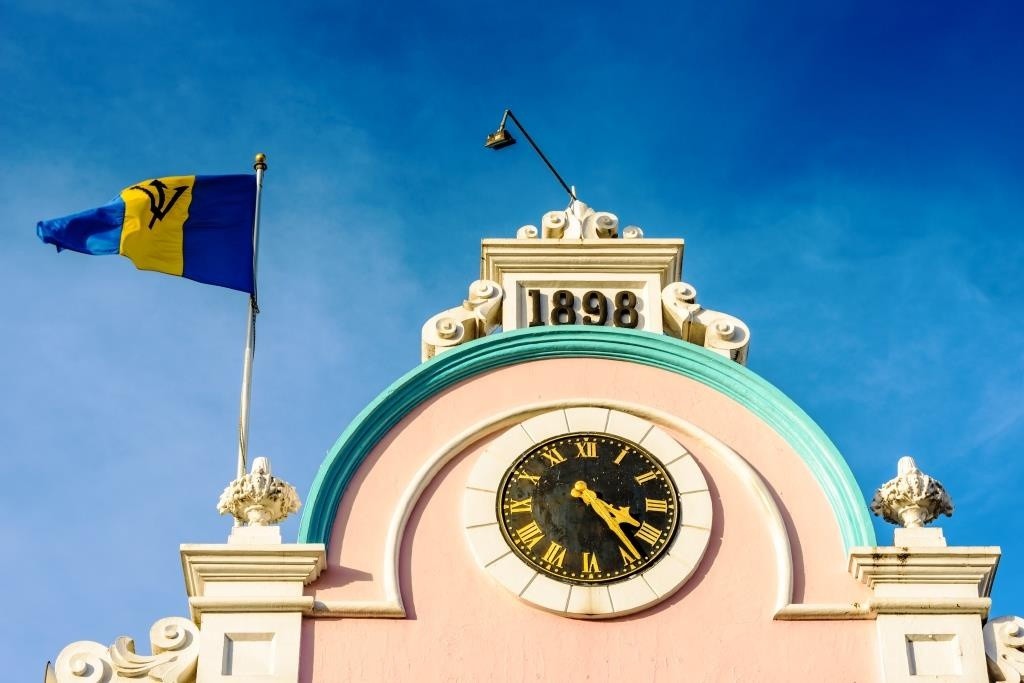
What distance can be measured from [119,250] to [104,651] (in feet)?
14.3

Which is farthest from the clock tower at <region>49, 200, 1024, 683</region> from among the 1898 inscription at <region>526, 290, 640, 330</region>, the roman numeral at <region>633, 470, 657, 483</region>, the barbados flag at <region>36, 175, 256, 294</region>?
the barbados flag at <region>36, 175, 256, 294</region>

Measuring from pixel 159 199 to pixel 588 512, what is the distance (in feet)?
18.4

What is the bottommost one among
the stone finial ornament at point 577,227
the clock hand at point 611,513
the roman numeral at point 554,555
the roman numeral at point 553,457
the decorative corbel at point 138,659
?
the decorative corbel at point 138,659

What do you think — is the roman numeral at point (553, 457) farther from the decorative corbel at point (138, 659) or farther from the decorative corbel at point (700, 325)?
the decorative corbel at point (138, 659)

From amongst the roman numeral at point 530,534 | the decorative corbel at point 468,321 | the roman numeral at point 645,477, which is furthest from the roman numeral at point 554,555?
the decorative corbel at point 468,321

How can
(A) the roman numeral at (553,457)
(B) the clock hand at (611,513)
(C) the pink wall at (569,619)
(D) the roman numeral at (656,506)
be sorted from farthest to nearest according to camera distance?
(A) the roman numeral at (553,457) → (D) the roman numeral at (656,506) → (B) the clock hand at (611,513) → (C) the pink wall at (569,619)

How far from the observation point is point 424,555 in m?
19.4

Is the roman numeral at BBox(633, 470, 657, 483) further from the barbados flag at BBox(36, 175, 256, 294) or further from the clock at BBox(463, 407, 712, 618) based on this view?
the barbados flag at BBox(36, 175, 256, 294)

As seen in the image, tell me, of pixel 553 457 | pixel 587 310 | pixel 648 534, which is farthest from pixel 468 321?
pixel 648 534

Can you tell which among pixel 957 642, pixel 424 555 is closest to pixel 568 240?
pixel 424 555

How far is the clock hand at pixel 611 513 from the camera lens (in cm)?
1930

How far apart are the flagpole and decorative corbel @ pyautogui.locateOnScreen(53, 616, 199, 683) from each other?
153 centimetres

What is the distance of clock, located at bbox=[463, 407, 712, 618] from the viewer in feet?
62.5

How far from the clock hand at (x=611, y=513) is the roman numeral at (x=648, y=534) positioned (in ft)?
0.21
